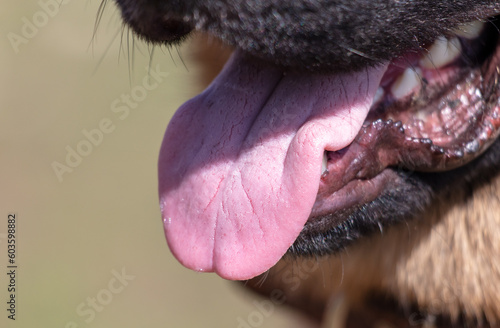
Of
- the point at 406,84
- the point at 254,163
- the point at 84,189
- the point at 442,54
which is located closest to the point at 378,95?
the point at 406,84

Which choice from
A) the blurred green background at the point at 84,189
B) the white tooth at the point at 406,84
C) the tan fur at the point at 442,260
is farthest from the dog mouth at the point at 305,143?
the blurred green background at the point at 84,189

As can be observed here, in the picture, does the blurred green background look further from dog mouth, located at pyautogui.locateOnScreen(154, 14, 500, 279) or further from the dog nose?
the dog nose

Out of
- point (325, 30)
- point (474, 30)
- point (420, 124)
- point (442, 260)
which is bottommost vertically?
point (442, 260)

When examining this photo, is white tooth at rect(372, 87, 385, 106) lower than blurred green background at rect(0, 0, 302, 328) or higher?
higher

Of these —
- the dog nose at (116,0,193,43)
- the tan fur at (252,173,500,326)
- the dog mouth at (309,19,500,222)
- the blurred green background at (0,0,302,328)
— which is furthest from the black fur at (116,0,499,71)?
the blurred green background at (0,0,302,328)

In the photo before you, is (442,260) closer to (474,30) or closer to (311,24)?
(474,30)

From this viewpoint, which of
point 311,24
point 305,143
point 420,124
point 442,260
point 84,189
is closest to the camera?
point 311,24
